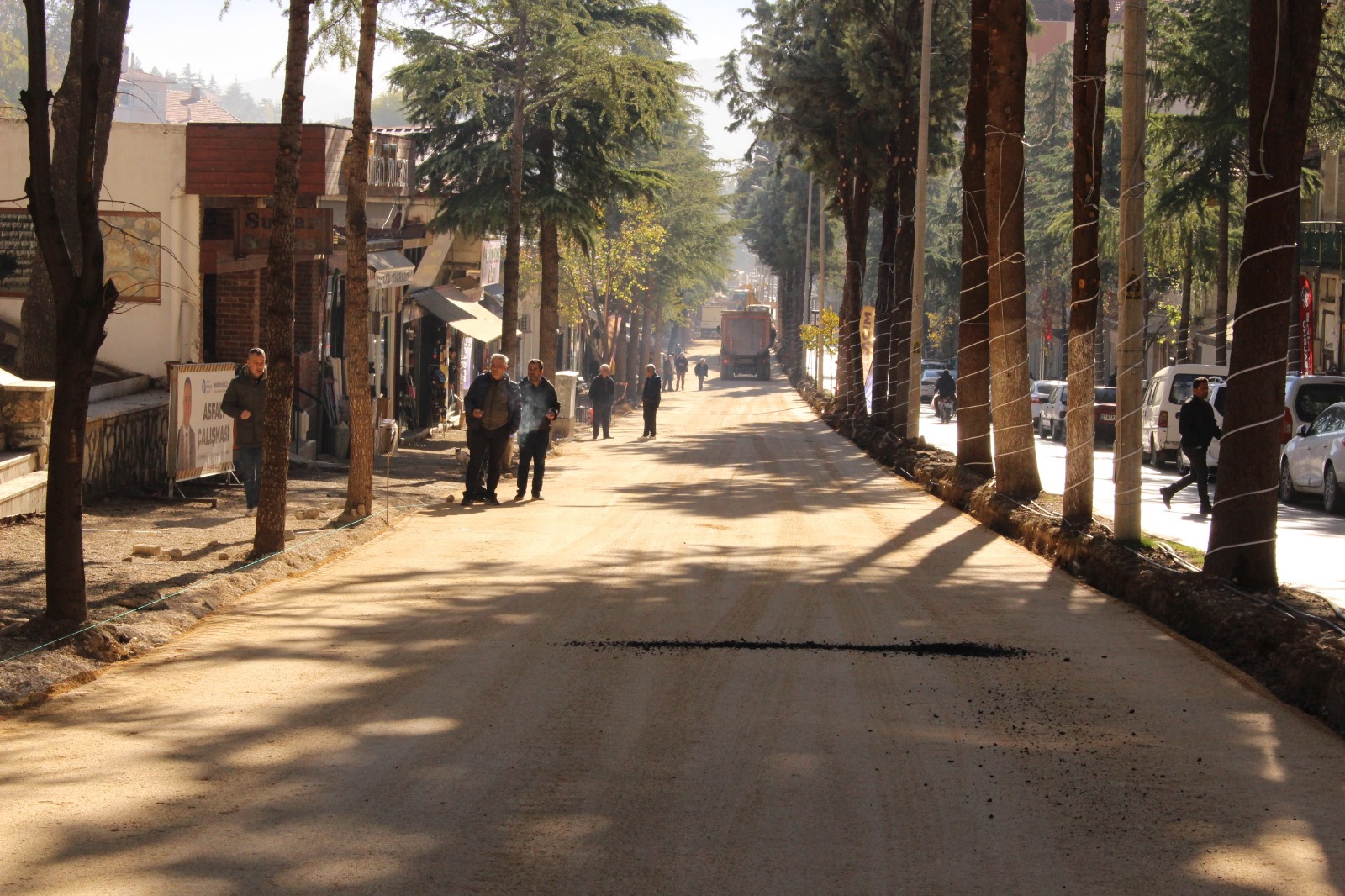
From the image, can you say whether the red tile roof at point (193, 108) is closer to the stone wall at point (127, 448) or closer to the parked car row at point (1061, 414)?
the parked car row at point (1061, 414)

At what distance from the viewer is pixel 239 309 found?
2148cm

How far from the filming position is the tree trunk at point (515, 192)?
2514 cm

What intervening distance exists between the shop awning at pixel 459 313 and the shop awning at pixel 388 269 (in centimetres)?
316

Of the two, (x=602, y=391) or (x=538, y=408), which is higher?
(x=602, y=391)

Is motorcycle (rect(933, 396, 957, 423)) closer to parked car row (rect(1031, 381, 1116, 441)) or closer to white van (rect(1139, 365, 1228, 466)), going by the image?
parked car row (rect(1031, 381, 1116, 441))

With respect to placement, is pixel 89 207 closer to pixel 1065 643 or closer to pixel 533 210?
pixel 1065 643

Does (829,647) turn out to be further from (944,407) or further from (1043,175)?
(1043,175)

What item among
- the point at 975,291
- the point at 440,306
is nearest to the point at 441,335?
the point at 440,306

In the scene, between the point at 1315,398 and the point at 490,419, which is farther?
the point at 1315,398

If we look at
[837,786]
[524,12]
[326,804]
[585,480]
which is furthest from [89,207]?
[524,12]

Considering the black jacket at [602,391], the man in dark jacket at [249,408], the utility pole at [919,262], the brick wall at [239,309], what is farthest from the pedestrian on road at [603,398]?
the man in dark jacket at [249,408]

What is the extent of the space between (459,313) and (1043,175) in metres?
A: 38.1

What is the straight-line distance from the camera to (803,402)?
62.2 m

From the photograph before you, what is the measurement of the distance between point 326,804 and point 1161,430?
25856 mm
